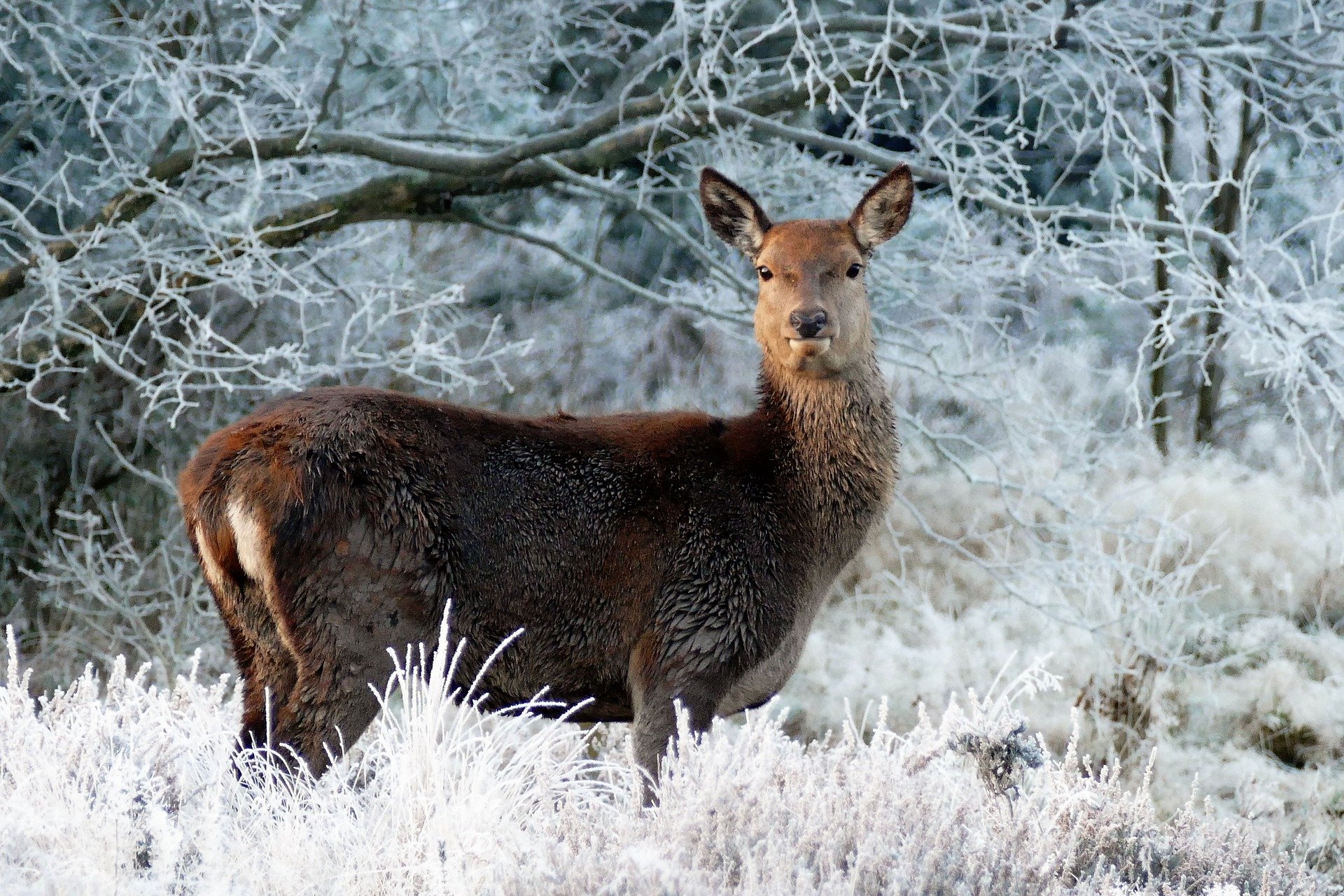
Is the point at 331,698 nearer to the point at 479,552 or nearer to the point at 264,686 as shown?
the point at 264,686

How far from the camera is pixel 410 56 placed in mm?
10305

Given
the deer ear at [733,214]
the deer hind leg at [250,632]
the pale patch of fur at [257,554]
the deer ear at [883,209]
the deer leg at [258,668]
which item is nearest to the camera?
the pale patch of fur at [257,554]

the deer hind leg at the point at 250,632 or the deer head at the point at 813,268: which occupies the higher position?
the deer head at the point at 813,268

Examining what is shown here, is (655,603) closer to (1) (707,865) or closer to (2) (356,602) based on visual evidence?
(2) (356,602)

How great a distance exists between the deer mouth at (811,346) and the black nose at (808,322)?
0.04 metres

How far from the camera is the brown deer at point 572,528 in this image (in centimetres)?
474

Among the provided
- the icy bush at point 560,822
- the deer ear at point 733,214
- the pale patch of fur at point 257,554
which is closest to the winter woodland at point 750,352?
the icy bush at point 560,822

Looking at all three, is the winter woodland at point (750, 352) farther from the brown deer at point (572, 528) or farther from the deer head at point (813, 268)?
the deer head at point (813, 268)

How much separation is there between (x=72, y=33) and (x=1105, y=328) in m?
8.36

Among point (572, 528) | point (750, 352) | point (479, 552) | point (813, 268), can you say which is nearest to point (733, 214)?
point (813, 268)

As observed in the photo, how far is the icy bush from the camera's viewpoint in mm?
3781

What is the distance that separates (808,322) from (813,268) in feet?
0.99

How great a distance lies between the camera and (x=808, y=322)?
531cm

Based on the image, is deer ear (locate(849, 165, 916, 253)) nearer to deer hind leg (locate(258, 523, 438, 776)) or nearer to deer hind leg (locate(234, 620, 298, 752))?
deer hind leg (locate(258, 523, 438, 776))
